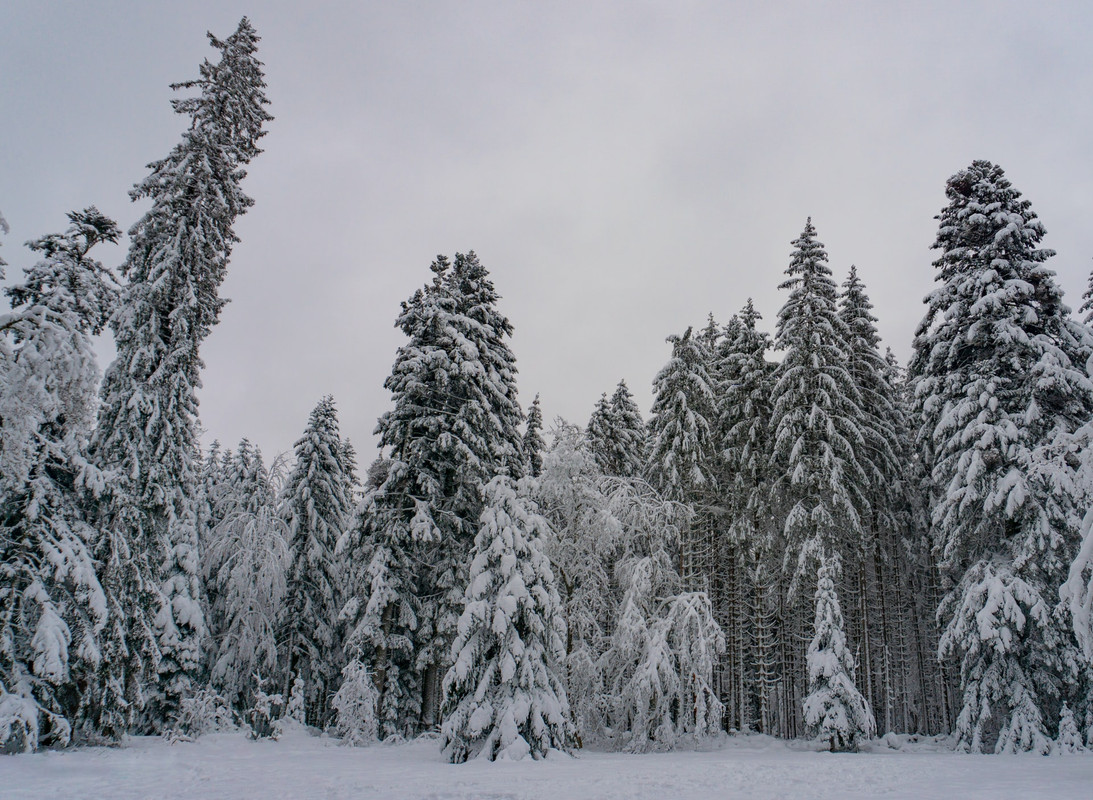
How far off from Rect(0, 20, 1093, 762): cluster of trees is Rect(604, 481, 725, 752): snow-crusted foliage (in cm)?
12

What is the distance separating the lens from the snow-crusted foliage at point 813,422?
26.1 metres

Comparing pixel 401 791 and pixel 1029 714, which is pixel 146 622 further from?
pixel 1029 714

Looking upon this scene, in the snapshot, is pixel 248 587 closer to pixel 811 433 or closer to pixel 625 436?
pixel 625 436

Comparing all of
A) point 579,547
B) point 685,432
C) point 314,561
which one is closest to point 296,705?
point 314,561

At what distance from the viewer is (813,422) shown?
26.6 meters

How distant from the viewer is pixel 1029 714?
18.5 m

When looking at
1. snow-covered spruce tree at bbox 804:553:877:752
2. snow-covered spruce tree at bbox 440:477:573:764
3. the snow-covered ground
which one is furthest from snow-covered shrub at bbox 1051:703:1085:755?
snow-covered spruce tree at bbox 440:477:573:764

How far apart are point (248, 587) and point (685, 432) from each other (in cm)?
1941

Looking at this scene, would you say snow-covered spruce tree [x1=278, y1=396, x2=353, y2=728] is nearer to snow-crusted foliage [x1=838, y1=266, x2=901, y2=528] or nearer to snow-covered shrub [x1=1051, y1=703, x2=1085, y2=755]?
snow-crusted foliage [x1=838, y1=266, x2=901, y2=528]

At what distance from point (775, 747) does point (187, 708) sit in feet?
65.9

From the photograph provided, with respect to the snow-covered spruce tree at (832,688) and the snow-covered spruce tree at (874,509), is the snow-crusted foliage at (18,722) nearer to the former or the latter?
the snow-covered spruce tree at (832,688)

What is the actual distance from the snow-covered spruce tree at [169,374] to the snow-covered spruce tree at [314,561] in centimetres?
882

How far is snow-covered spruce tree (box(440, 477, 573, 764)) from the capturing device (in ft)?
54.9

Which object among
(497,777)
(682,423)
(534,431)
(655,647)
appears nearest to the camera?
(497,777)
